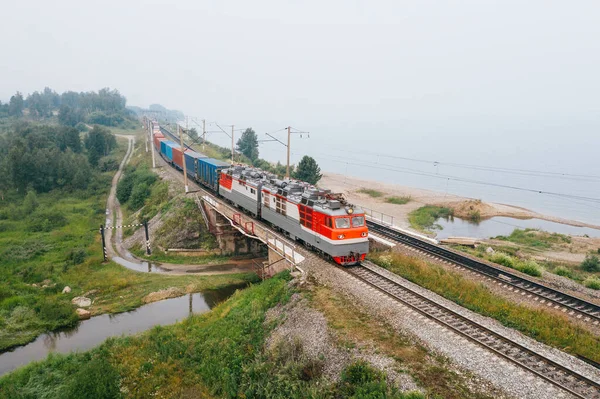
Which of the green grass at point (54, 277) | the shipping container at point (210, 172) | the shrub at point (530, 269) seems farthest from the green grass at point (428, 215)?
the green grass at point (54, 277)

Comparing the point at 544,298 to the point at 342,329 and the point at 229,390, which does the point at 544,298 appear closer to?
the point at 342,329

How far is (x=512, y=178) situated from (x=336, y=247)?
104m

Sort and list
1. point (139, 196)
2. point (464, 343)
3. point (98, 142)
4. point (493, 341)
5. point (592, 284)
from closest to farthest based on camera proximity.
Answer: point (464, 343), point (493, 341), point (592, 284), point (139, 196), point (98, 142)

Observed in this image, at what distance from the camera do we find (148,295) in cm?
3122

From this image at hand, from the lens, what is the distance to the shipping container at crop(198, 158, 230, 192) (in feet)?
144

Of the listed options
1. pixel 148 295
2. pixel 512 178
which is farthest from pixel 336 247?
pixel 512 178

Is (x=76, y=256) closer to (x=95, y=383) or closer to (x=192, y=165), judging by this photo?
(x=192, y=165)

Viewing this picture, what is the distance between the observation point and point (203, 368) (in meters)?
18.7

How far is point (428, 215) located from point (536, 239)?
1654cm

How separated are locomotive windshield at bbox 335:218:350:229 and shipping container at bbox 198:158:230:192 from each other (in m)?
24.2

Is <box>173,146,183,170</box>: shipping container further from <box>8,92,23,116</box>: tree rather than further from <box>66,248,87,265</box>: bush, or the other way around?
<box>8,92,23,116</box>: tree

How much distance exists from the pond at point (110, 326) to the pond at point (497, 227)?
3481 cm

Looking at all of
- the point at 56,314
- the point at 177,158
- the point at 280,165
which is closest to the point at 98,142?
the point at 177,158

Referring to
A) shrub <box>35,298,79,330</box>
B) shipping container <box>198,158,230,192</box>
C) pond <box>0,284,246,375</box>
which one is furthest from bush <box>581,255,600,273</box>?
shrub <box>35,298,79,330</box>
